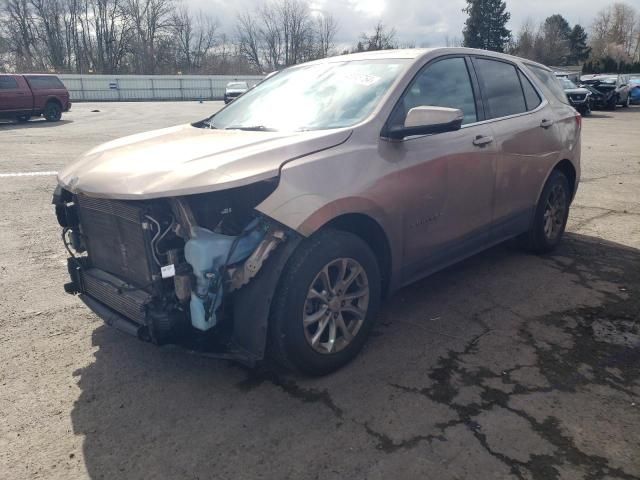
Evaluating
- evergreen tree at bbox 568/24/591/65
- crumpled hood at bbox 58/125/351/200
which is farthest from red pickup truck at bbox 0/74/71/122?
evergreen tree at bbox 568/24/591/65

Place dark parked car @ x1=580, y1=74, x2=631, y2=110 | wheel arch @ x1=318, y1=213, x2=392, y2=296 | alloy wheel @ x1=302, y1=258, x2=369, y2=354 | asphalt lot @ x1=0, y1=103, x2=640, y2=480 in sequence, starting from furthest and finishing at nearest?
dark parked car @ x1=580, y1=74, x2=631, y2=110, wheel arch @ x1=318, y1=213, x2=392, y2=296, alloy wheel @ x1=302, y1=258, x2=369, y2=354, asphalt lot @ x1=0, y1=103, x2=640, y2=480

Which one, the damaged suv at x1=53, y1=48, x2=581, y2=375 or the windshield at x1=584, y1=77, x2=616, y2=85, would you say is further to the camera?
the windshield at x1=584, y1=77, x2=616, y2=85

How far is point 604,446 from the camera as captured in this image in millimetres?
2527

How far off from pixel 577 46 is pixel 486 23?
25.7 m

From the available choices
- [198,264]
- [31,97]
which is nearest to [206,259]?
[198,264]

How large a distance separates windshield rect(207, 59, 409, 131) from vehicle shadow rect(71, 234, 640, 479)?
155 cm

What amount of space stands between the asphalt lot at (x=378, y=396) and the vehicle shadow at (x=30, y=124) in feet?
55.7

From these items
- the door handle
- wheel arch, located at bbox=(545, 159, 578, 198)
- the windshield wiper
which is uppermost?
the windshield wiper

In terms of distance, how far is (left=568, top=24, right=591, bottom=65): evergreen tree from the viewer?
248ft

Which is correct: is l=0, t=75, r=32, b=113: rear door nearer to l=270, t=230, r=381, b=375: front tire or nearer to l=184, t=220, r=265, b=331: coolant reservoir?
l=184, t=220, r=265, b=331: coolant reservoir

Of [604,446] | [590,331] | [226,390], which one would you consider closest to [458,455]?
[604,446]

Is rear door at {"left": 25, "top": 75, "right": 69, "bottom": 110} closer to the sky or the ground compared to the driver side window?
closer to the sky

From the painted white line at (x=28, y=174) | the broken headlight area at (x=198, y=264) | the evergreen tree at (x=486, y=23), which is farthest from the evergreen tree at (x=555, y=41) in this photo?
the broken headlight area at (x=198, y=264)

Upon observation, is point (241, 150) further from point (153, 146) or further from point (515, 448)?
point (515, 448)
